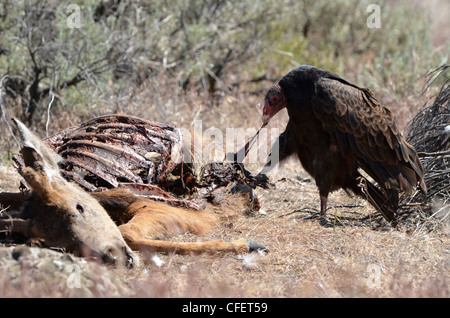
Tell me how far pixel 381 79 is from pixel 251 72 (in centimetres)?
211

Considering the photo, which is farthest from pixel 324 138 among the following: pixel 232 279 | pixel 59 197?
pixel 59 197

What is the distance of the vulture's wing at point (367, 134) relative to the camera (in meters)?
4.15

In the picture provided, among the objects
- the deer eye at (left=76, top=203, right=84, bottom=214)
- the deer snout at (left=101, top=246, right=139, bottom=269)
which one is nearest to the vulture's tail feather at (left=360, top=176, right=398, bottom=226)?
the deer snout at (left=101, top=246, right=139, bottom=269)

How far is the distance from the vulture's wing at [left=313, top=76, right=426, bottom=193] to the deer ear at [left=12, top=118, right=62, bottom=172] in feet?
6.49

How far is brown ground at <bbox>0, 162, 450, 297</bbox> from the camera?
2555mm

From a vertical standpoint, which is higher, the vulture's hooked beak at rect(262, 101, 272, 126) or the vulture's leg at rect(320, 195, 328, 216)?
the vulture's hooked beak at rect(262, 101, 272, 126)

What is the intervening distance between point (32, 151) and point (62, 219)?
427mm

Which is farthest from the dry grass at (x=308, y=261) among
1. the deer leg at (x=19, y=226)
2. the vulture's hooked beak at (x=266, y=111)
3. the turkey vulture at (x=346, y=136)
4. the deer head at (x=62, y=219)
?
the vulture's hooked beak at (x=266, y=111)

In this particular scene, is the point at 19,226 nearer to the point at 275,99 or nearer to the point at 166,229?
the point at 166,229

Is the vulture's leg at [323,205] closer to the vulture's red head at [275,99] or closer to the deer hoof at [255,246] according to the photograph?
the vulture's red head at [275,99]

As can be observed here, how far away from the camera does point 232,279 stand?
3.00 meters

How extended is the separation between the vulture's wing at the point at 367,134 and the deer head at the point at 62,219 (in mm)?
1911

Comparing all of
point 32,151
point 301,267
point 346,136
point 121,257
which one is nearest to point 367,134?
point 346,136

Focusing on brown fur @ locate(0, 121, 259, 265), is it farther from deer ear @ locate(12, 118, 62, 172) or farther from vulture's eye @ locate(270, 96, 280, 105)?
vulture's eye @ locate(270, 96, 280, 105)
